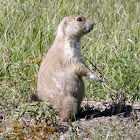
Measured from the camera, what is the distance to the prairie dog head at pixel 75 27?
4309mm

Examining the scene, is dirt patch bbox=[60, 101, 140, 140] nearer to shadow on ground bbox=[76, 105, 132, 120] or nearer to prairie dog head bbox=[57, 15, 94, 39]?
shadow on ground bbox=[76, 105, 132, 120]

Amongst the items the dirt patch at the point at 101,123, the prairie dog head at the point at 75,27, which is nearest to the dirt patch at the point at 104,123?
the dirt patch at the point at 101,123

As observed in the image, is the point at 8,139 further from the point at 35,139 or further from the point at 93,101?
the point at 93,101

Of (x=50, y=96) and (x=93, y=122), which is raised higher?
(x=50, y=96)

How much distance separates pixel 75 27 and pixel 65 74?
673 mm

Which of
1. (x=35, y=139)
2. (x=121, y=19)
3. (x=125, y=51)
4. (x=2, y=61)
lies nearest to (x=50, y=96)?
(x=35, y=139)

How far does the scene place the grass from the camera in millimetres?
4559

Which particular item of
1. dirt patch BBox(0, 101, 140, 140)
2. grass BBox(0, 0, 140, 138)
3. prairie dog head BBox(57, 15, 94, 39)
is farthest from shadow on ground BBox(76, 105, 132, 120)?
prairie dog head BBox(57, 15, 94, 39)

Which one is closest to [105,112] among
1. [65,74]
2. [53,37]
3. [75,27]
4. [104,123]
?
[104,123]

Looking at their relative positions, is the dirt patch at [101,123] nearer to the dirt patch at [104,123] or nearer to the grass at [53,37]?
the dirt patch at [104,123]

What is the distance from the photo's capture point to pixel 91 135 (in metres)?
3.54

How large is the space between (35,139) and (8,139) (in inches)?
11.6

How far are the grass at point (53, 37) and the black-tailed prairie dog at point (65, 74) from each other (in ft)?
1.48

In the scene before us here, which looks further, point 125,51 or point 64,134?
point 125,51
